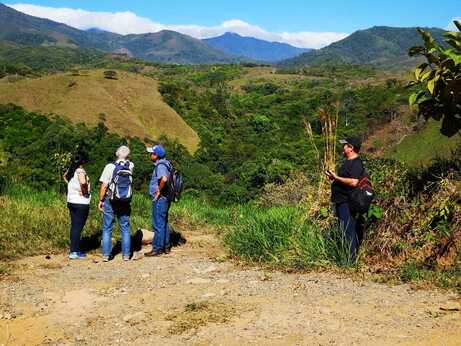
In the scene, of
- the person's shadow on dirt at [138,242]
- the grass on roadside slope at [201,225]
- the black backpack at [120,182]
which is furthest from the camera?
the person's shadow on dirt at [138,242]

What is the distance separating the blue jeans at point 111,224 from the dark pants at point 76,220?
25 centimetres

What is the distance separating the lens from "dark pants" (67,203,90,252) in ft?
21.7

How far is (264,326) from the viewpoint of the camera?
4.18 metres

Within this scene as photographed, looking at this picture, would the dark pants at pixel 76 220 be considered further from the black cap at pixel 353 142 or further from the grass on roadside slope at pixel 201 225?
the black cap at pixel 353 142

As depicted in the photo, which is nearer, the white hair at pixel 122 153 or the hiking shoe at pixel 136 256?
the white hair at pixel 122 153

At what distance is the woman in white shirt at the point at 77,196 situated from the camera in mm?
6547

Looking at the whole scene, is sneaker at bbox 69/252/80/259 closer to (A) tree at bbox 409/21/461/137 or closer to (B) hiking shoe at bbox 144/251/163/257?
(B) hiking shoe at bbox 144/251/163/257

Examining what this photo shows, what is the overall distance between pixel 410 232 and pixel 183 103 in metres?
82.5

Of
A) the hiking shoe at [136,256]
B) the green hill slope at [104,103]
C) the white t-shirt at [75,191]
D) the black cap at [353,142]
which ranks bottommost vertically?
the green hill slope at [104,103]

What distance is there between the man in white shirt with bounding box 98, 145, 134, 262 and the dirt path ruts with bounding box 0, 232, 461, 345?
1.80ft

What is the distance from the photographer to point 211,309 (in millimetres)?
4574

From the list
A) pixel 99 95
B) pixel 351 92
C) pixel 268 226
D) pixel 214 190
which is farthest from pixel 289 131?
pixel 268 226

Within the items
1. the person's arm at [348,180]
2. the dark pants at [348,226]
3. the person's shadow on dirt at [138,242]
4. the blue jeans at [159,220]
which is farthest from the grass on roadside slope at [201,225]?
the blue jeans at [159,220]

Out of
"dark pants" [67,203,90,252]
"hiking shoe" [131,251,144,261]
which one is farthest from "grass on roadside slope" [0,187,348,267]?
"hiking shoe" [131,251,144,261]
